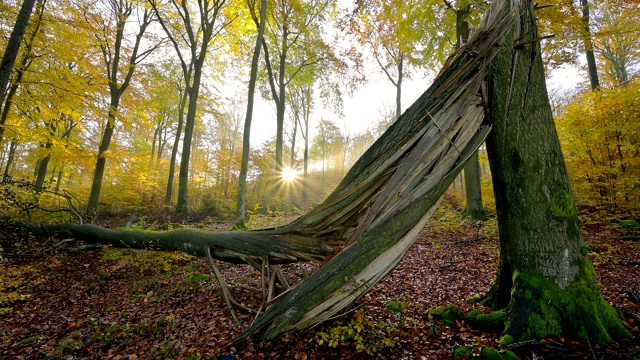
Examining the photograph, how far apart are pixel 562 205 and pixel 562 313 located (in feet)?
3.09

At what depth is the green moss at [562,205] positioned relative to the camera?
2453 millimetres

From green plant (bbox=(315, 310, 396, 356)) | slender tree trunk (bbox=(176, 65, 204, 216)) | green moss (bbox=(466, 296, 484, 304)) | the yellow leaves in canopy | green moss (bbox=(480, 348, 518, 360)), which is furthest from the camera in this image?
slender tree trunk (bbox=(176, 65, 204, 216))

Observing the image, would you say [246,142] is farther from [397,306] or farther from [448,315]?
[448,315]

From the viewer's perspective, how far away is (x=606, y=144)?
7.16m

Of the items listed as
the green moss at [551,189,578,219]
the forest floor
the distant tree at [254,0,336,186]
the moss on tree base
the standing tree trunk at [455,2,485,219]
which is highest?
the distant tree at [254,0,336,186]

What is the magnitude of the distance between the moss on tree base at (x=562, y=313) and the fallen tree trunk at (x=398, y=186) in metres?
1.09

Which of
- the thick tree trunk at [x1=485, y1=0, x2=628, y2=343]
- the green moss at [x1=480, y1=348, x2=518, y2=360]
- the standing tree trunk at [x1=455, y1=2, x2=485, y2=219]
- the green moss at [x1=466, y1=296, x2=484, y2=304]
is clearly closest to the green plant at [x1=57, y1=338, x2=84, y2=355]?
the green moss at [x1=480, y1=348, x2=518, y2=360]

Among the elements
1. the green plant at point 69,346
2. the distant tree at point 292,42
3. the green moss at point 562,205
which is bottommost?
the green plant at point 69,346

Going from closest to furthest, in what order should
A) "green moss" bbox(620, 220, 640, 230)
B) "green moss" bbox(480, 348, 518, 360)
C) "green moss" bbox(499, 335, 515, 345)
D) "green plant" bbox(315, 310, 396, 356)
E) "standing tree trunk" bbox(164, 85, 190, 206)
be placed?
"green moss" bbox(480, 348, 518, 360) → "green moss" bbox(499, 335, 515, 345) → "green plant" bbox(315, 310, 396, 356) → "green moss" bbox(620, 220, 640, 230) → "standing tree trunk" bbox(164, 85, 190, 206)

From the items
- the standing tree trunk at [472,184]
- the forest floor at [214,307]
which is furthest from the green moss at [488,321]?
the standing tree trunk at [472,184]

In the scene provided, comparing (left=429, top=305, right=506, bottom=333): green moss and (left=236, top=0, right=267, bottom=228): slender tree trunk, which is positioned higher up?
(left=236, top=0, right=267, bottom=228): slender tree trunk

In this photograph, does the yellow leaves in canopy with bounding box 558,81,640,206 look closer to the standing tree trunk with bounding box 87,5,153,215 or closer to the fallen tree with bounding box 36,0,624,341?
the fallen tree with bounding box 36,0,624,341

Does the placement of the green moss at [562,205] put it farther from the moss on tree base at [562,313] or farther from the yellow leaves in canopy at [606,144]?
the yellow leaves in canopy at [606,144]

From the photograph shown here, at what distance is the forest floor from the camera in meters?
2.63
